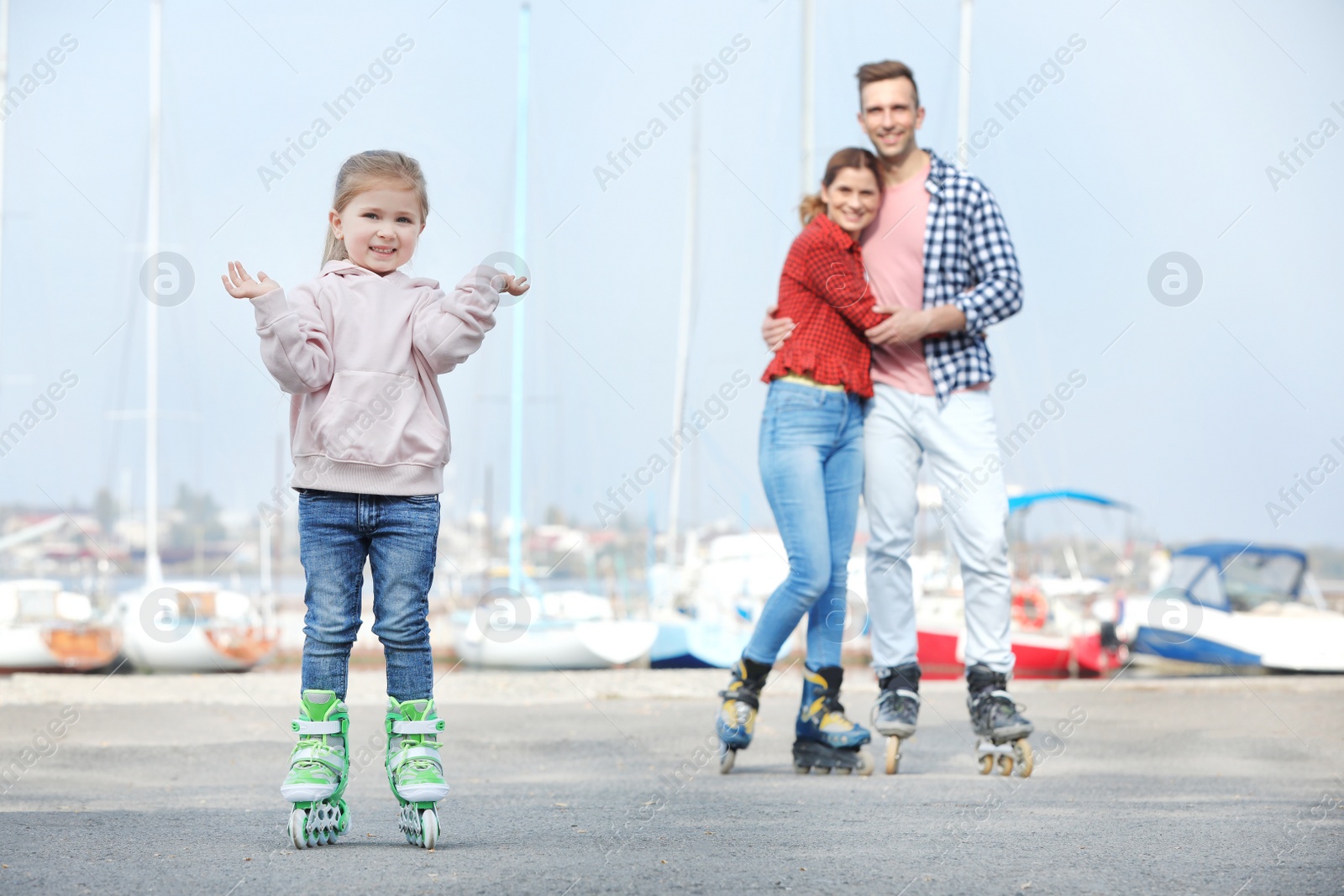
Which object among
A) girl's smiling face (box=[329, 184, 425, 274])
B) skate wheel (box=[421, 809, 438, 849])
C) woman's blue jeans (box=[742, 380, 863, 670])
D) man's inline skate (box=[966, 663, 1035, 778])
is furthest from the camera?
woman's blue jeans (box=[742, 380, 863, 670])

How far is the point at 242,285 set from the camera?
2332 millimetres

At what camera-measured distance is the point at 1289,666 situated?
15328 mm

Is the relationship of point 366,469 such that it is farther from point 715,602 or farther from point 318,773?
point 715,602

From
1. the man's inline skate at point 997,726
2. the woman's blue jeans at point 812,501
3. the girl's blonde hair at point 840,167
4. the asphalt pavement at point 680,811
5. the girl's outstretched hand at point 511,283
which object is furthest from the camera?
the girl's blonde hair at point 840,167

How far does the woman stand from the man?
0.08 meters

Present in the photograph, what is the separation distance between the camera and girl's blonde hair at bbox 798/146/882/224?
376 cm

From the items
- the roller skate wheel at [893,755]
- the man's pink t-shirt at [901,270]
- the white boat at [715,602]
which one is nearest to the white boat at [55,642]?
the white boat at [715,602]

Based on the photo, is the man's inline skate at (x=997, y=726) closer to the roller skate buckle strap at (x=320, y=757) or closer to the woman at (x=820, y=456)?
the woman at (x=820, y=456)

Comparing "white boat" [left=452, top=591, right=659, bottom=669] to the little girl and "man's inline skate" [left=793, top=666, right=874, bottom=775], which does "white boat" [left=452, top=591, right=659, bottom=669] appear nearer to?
"man's inline skate" [left=793, top=666, right=874, bottom=775]

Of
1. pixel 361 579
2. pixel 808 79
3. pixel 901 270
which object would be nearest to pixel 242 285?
pixel 361 579

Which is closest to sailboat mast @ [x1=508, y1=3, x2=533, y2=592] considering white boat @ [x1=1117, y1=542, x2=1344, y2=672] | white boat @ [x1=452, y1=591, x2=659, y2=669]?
white boat @ [x1=452, y1=591, x2=659, y2=669]

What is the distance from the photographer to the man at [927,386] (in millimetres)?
3705

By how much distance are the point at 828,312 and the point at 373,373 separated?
1674 mm

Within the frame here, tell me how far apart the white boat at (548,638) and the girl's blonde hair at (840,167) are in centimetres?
1257
